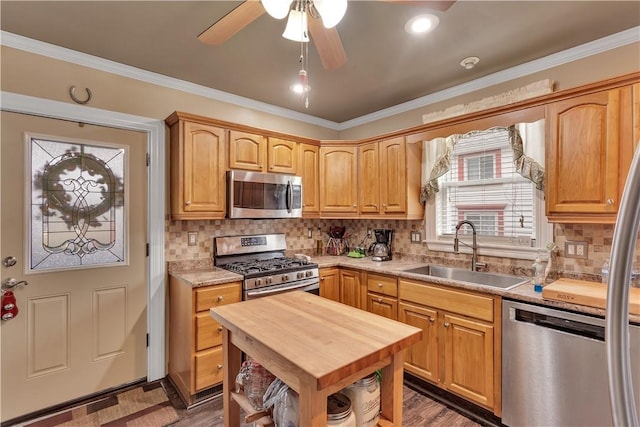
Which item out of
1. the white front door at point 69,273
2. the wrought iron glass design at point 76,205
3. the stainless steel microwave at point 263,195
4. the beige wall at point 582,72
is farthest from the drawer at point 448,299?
the wrought iron glass design at point 76,205

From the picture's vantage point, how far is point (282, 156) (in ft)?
10.7

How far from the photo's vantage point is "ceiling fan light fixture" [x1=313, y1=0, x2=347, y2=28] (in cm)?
130

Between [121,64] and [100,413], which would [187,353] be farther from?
[121,64]

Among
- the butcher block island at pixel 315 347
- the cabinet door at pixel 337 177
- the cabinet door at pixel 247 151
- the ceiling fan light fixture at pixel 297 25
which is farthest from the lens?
the cabinet door at pixel 337 177

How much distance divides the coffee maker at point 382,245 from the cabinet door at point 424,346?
0.78 meters

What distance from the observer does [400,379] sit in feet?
4.25

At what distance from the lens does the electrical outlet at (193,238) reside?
2.91 metres

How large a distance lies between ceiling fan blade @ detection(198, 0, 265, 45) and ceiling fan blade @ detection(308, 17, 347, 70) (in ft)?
0.84

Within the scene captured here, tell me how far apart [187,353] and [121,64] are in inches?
92.3

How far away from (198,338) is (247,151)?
167cm

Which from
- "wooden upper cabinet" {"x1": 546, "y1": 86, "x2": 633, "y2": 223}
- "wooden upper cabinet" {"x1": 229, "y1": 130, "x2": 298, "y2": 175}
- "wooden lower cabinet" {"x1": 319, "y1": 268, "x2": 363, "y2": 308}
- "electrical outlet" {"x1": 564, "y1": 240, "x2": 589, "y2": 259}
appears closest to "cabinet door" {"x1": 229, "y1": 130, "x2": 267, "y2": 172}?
"wooden upper cabinet" {"x1": 229, "y1": 130, "x2": 298, "y2": 175}

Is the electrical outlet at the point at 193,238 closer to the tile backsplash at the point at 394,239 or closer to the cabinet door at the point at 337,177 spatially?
the tile backsplash at the point at 394,239

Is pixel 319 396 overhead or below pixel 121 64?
below

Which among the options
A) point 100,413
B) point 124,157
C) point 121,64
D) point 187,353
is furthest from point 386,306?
point 121,64
